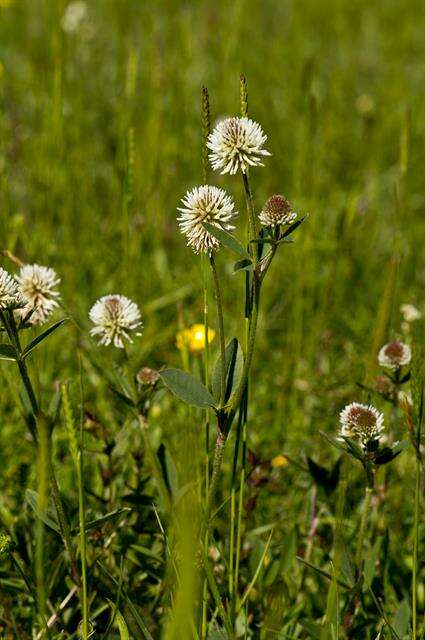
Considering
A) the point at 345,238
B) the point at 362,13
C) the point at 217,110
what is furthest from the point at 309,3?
the point at 345,238

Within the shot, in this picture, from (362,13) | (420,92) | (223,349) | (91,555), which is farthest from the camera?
(362,13)

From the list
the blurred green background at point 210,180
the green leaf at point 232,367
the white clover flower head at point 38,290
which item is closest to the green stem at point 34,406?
the white clover flower head at point 38,290

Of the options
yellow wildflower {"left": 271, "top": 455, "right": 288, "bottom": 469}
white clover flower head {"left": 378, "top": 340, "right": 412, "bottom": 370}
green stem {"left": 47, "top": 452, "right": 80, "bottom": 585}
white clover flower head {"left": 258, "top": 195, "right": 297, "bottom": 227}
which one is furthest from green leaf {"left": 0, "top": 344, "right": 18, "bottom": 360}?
yellow wildflower {"left": 271, "top": 455, "right": 288, "bottom": 469}

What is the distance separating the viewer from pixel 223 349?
108cm

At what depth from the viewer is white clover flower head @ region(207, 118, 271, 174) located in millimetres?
1085

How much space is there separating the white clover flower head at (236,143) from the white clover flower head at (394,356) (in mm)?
478

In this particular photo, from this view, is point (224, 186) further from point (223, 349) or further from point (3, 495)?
point (223, 349)

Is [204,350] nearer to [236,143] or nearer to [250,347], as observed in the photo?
[250,347]

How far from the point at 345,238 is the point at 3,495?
4.50ft

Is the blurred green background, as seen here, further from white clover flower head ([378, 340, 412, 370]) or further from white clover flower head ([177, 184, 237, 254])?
white clover flower head ([177, 184, 237, 254])

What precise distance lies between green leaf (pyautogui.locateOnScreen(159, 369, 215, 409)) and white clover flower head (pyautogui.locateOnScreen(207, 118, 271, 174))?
292 millimetres

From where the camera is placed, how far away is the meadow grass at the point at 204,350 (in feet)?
4.00

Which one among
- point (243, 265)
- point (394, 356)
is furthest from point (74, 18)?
point (243, 265)

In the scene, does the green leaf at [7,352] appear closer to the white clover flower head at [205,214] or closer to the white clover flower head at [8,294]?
the white clover flower head at [8,294]
